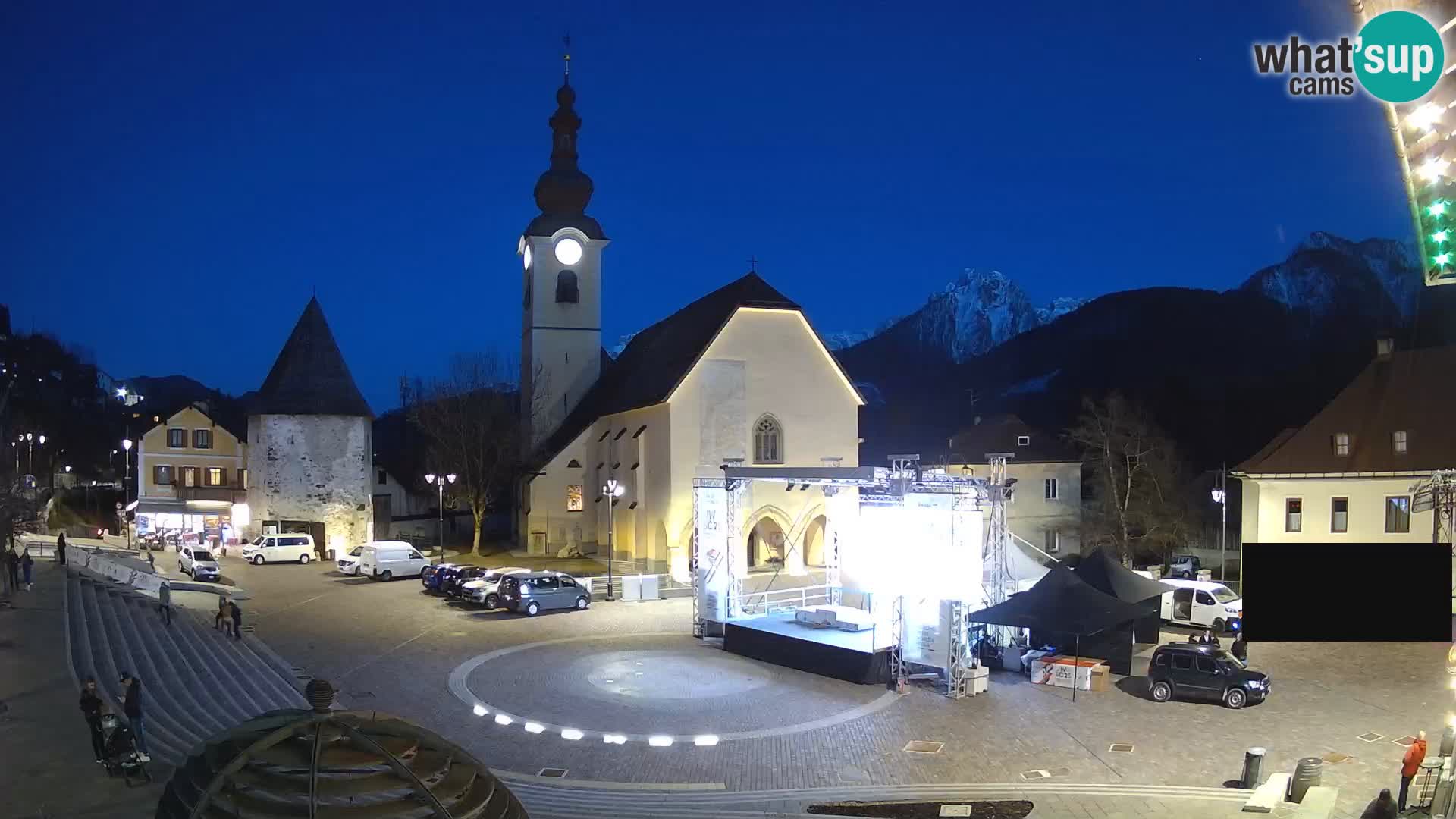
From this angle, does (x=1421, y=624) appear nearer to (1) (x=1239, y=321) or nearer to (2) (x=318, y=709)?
(2) (x=318, y=709)

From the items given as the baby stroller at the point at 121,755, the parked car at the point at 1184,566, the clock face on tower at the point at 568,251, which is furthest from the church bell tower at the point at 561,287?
the baby stroller at the point at 121,755

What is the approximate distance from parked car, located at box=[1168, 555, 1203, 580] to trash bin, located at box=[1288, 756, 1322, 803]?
68.4ft

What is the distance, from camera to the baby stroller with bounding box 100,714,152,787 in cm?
1146

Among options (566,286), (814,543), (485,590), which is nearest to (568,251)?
(566,286)

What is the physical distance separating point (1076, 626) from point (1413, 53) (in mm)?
14034

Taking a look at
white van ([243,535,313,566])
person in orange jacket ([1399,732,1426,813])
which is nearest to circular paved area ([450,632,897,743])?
person in orange jacket ([1399,732,1426,813])

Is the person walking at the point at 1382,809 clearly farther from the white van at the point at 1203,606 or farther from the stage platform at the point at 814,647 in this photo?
the white van at the point at 1203,606

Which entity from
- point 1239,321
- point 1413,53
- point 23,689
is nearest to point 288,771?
point 1413,53

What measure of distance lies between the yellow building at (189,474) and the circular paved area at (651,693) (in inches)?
1378

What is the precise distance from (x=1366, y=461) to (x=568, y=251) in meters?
34.6

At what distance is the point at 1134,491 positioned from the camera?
40219 millimetres

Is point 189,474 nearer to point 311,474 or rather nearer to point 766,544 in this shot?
point 311,474

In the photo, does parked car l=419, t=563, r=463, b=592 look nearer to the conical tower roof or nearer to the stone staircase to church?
the stone staircase to church

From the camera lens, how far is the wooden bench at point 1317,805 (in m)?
10.9
